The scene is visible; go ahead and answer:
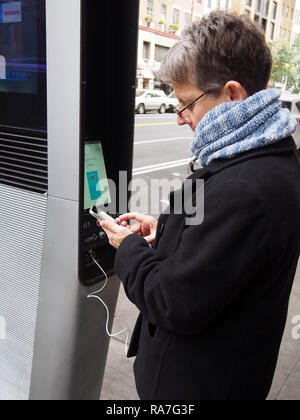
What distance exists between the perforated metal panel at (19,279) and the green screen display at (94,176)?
0.16 metres

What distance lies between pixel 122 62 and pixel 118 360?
1991mm

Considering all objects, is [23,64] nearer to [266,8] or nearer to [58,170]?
[58,170]

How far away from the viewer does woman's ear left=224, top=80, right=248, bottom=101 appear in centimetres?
112

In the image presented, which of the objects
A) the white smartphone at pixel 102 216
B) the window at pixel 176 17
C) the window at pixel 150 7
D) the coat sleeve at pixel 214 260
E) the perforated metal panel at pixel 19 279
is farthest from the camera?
the window at pixel 176 17

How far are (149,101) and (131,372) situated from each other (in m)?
20.5

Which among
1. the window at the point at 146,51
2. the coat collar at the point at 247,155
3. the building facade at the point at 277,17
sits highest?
the building facade at the point at 277,17

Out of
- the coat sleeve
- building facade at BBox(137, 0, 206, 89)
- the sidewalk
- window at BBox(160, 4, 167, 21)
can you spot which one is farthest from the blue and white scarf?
window at BBox(160, 4, 167, 21)

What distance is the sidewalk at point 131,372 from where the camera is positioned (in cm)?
249

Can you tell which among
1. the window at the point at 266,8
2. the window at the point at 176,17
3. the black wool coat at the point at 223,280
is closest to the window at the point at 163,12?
the window at the point at 176,17

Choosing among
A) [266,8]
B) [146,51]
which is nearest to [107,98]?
[146,51]

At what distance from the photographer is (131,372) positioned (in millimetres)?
2664

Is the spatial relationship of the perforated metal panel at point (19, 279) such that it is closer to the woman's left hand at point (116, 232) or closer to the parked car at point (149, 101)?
the woman's left hand at point (116, 232)

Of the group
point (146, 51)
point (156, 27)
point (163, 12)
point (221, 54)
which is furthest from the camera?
point (163, 12)

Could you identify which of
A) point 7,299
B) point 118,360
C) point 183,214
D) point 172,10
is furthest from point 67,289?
point 172,10
